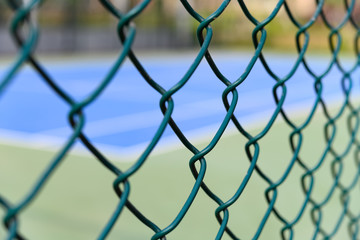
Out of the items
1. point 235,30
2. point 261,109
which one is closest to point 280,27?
point 235,30

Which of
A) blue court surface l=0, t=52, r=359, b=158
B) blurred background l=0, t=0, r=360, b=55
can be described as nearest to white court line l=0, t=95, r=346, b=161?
blue court surface l=0, t=52, r=359, b=158

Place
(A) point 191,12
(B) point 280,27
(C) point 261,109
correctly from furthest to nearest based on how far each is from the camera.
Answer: (B) point 280,27
(C) point 261,109
(A) point 191,12

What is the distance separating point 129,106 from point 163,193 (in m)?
3.84

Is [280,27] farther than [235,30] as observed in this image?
No

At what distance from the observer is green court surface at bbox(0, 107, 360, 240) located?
2.44 m

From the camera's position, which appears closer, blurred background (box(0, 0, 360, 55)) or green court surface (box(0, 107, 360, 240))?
green court surface (box(0, 107, 360, 240))

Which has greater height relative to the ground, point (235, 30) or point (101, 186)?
point (235, 30)

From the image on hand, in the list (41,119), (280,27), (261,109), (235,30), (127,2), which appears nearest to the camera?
(41,119)

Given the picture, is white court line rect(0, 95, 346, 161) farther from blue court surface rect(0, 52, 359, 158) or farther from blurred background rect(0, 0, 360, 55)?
blurred background rect(0, 0, 360, 55)

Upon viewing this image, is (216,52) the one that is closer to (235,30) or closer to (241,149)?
(235,30)

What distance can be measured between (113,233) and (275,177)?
1296 millimetres

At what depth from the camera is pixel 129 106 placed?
679 cm

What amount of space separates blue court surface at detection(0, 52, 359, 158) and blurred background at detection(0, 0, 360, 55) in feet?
7.56

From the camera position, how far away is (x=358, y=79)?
872cm
